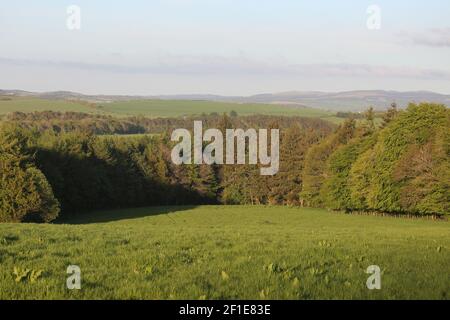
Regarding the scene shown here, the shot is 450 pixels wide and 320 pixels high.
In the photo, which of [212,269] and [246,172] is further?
[246,172]

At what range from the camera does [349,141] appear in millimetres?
85875

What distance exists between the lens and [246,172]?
105 metres

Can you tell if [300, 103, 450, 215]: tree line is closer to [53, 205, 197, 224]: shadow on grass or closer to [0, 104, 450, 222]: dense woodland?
[0, 104, 450, 222]: dense woodland

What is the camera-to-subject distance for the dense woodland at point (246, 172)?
6406cm

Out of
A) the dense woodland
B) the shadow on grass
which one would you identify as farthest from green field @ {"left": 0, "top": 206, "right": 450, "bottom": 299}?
the shadow on grass

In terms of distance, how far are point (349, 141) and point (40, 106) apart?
151 m

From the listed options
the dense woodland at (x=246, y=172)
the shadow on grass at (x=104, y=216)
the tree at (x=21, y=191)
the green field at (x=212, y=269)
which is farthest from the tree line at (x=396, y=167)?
the green field at (x=212, y=269)

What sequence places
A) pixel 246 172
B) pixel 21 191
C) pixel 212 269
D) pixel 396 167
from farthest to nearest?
pixel 246 172 < pixel 396 167 < pixel 21 191 < pixel 212 269

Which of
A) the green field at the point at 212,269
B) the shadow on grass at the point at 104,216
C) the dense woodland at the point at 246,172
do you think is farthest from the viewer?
the shadow on grass at the point at 104,216

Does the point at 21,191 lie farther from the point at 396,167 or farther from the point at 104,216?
the point at 396,167

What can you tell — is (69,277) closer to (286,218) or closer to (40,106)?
(286,218)

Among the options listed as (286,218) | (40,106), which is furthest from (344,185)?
(40,106)

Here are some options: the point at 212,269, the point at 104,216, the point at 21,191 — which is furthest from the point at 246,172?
the point at 212,269

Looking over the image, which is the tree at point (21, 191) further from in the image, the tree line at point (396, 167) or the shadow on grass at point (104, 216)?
the tree line at point (396, 167)
